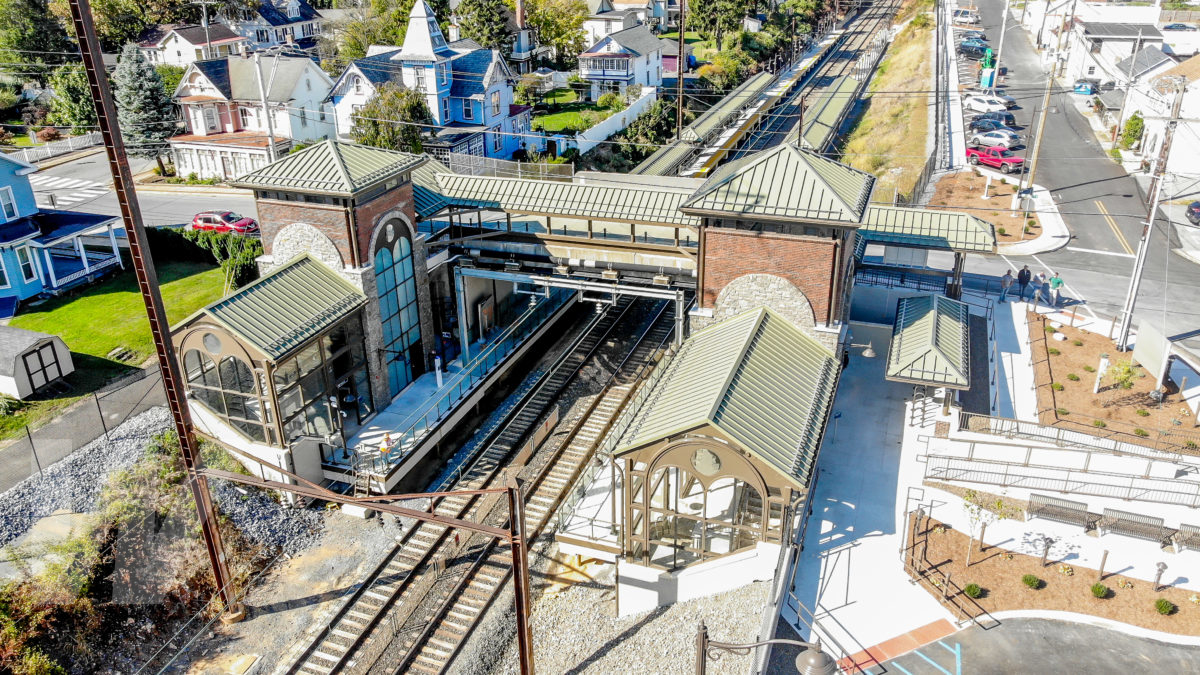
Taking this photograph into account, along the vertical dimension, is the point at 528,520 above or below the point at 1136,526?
below

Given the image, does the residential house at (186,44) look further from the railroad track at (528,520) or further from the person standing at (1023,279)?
the person standing at (1023,279)

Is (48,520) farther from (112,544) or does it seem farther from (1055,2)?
(1055,2)

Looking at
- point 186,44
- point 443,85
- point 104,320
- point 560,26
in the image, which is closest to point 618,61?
point 560,26

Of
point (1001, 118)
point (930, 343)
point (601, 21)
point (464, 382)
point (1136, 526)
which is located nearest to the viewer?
point (1136, 526)

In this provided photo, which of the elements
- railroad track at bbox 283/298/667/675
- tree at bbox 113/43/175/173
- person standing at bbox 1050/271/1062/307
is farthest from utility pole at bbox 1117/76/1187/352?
tree at bbox 113/43/175/173

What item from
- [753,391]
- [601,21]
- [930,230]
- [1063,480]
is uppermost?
[601,21]

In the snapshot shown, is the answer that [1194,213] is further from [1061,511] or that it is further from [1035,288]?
[1061,511]
